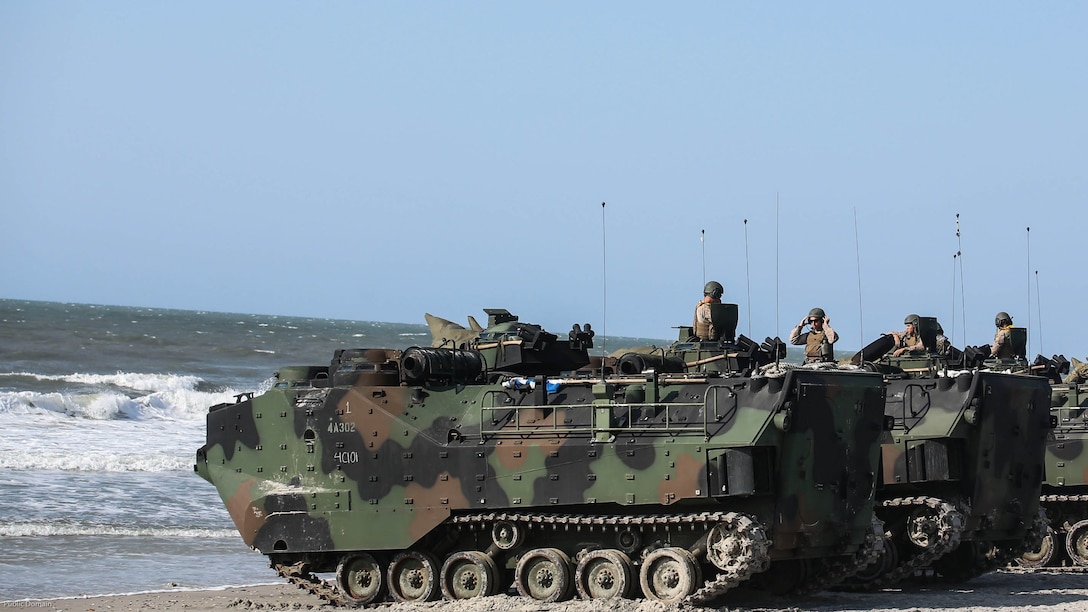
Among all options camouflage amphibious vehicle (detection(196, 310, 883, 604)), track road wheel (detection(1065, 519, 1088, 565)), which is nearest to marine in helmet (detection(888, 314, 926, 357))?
track road wheel (detection(1065, 519, 1088, 565))

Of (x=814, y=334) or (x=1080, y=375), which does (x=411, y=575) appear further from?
(x=1080, y=375)

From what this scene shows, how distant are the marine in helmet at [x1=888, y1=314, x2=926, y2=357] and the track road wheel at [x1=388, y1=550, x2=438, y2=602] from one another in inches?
431

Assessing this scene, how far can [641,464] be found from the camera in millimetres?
17844

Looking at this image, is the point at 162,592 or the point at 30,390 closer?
the point at 162,592

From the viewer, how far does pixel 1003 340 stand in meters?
29.7

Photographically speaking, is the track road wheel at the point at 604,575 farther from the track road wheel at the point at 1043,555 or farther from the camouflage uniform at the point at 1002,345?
the camouflage uniform at the point at 1002,345

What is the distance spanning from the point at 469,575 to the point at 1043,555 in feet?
32.6

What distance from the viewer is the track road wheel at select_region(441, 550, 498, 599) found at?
19.0 m

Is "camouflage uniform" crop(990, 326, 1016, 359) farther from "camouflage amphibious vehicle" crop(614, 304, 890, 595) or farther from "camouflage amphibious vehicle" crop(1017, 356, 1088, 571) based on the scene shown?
"camouflage amphibious vehicle" crop(614, 304, 890, 595)

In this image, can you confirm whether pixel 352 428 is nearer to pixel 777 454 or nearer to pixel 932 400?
pixel 777 454

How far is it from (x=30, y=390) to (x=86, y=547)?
88.2 ft

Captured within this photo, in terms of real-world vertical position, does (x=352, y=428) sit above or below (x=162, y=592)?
above

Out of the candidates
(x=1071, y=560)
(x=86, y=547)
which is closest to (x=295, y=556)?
(x=86, y=547)

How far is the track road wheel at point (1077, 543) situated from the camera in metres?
24.7
